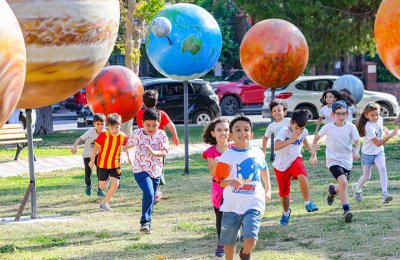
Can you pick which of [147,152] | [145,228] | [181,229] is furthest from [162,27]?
[145,228]

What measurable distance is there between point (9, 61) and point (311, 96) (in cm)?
2565

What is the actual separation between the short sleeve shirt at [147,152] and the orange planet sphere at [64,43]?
4.46m

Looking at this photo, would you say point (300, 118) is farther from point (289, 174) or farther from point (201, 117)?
point (201, 117)

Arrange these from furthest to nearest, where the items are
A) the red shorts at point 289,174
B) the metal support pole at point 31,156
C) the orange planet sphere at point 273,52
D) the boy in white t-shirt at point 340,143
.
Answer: the orange planet sphere at point 273,52 < the metal support pole at point 31,156 < the boy in white t-shirt at point 340,143 < the red shorts at point 289,174

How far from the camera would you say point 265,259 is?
8297 mm

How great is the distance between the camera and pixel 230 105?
34.8 metres

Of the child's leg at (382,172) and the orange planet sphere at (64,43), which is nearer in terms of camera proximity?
the orange planet sphere at (64,43)

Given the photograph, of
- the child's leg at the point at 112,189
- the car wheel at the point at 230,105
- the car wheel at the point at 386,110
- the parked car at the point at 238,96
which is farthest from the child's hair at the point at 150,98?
the car wheel at the point at 230,105

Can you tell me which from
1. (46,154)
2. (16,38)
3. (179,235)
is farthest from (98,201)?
(16,38)

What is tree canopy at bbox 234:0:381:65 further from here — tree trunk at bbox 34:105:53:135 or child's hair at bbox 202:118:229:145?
child's hair at bbox 202:118:229:145

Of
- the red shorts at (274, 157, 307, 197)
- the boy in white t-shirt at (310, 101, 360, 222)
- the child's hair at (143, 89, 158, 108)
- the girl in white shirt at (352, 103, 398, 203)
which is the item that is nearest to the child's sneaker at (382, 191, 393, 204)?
the girl in white shirt at (352, 103, 398, 203)

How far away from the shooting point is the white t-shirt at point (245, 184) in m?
7.49

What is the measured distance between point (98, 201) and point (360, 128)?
399 centimetres

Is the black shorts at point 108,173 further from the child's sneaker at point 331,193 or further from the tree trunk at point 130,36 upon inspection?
the tree trunk at point 130,36
